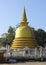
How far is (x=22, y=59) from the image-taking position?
2756cm

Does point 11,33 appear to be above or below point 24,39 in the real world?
above

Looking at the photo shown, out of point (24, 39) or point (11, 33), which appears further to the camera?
point (11, 33)

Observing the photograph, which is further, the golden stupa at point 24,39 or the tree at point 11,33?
the tree at point 11,33

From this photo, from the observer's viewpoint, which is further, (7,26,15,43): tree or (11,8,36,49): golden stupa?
(7,26,15,43): tree

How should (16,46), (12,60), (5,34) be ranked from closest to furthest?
(12,60) → (16,46) → (5,34)

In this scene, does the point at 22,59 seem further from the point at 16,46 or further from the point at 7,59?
the point at 16,46

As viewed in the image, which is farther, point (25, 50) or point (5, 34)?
point (5, 34)

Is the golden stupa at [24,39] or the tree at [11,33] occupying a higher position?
the tree at [11,33]

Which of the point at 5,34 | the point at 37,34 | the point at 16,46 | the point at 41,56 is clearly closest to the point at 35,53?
the point at 41,56

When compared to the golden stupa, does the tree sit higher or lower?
higher

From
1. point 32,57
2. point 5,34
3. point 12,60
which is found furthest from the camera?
point 5,34

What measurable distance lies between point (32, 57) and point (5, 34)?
82.6ft

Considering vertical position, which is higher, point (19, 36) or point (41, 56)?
point (19, 36)

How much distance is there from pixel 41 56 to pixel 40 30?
22.3 m
